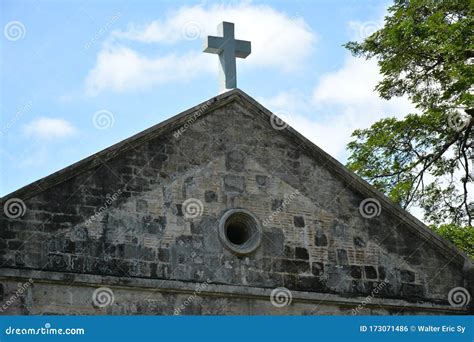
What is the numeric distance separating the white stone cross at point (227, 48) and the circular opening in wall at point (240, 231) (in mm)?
2619

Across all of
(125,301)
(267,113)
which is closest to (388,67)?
(267,113)

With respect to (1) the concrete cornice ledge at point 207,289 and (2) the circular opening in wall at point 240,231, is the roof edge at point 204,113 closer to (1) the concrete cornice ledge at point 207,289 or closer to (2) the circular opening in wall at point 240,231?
(1) the concrete cornice ledge at point 207,289

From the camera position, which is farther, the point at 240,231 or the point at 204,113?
the point at 204,113

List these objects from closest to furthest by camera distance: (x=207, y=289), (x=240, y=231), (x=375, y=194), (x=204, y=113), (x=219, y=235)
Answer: (x=207, y=289) < (x=219, y=235) < (x=240, y=231) < (x=204, y=113) < (x=375, y=194)

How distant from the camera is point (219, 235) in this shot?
13.4 meters

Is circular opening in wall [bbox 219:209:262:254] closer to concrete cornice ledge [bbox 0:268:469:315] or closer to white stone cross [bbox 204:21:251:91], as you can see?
concrete cornice ledge [bbox 0:268:469:315]

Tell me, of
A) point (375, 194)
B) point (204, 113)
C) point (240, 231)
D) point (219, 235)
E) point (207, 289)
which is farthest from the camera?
point (375, 194)

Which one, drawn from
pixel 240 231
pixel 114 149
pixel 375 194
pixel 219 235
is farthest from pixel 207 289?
pixel 375 194

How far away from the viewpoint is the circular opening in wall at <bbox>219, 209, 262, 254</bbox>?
13443 mm

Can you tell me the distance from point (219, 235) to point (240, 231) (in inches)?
23.3

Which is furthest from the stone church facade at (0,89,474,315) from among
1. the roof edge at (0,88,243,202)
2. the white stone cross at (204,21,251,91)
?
the white stone cross at (204,21,251,91)

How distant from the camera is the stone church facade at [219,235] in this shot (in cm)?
1232

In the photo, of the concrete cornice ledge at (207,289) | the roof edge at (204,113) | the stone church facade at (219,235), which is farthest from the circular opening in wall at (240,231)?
the roof edge at (204,113)

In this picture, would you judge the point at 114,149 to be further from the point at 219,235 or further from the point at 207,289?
the point at 207,289
